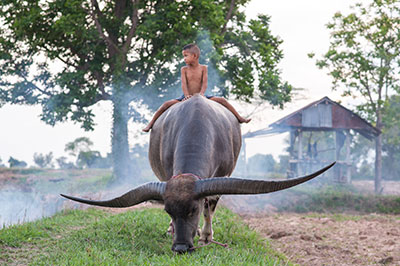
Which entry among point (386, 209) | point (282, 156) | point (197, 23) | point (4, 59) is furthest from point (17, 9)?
point (282, 156)

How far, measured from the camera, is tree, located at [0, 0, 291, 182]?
718 inches

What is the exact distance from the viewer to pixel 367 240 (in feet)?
27.8

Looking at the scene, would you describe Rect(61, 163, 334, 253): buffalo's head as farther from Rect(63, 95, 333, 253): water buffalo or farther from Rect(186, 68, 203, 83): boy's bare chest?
Rect(186, 68, 203, 83): boy's bare chest

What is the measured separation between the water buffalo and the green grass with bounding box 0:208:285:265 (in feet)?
1.47

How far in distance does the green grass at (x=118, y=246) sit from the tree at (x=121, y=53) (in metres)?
11.5

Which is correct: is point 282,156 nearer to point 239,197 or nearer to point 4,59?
point 239,197

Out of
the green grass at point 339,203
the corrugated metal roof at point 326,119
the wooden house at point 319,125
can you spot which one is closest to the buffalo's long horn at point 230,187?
the green grass at point 339,203

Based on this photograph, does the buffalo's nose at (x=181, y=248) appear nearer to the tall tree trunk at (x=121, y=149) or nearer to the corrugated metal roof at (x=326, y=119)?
the tall tree trunk at (x=121, y=149)

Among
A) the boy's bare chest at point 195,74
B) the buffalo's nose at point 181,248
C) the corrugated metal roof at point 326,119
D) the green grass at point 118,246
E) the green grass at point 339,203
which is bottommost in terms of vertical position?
the green grass at point 339,203

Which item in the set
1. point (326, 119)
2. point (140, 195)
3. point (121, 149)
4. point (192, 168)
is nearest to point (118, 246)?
point (140, 195)

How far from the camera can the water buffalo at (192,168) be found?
4.52 metres

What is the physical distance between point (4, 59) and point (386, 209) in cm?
1827

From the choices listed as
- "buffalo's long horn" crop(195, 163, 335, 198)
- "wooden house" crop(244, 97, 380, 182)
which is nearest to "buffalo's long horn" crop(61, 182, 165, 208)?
"buffalo's long horn" crop(195, 163, 335, 198)

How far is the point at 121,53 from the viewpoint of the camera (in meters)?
19.2
